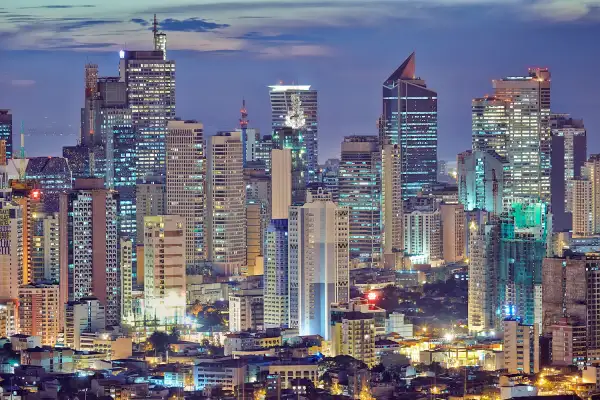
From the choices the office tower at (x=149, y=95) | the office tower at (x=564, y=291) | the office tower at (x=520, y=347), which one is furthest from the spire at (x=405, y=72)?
the office tower at (x=520, y=347)

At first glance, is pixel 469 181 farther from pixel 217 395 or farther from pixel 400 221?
pixel 217 395

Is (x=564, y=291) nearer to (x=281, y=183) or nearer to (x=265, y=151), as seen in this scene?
(x=281, y=183)

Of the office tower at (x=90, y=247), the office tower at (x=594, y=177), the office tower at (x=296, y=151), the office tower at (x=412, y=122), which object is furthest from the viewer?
the office tower at (x=412, y=122)

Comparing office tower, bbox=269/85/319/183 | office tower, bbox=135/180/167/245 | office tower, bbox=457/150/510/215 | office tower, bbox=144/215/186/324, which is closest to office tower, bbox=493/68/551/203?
office tower, bbox=457/150/510/215

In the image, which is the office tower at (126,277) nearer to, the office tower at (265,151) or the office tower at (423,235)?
the office tower at (265,151)

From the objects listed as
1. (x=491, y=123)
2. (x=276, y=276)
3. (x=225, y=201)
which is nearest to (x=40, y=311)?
(x=276, y=276)


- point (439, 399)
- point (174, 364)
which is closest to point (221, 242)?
point (174, 364)
